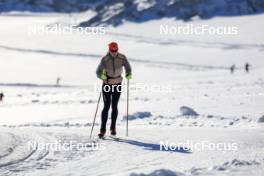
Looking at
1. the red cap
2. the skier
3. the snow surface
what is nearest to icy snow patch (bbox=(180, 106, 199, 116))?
the snow surface

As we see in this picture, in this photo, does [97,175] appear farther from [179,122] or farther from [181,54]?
[181,54]

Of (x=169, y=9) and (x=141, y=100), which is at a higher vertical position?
(x=169, y=9)

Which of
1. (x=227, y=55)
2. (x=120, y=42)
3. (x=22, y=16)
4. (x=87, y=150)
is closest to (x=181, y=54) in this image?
(x=227, y=55)

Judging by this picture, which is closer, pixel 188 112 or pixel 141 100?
pixel 188 112

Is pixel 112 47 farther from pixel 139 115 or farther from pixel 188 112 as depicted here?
pixel 188 112

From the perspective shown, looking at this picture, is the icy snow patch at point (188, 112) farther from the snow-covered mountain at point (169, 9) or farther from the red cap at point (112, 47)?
the snow-covered mountain at point (169, 9)

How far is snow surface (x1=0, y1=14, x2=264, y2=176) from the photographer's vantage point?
6.96m

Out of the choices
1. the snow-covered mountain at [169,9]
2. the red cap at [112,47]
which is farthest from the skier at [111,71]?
the snow-covered mountain at [169,9]

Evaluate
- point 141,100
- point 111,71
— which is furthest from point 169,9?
point 111,71

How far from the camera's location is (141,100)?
2461 cm

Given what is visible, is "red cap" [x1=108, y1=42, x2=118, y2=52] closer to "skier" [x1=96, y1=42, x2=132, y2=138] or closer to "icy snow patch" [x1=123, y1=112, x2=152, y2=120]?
"skier" [x1=96, y1=42, x2=132, y2=138]

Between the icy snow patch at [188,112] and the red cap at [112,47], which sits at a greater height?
the red cap at [112,47]

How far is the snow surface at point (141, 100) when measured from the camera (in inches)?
274

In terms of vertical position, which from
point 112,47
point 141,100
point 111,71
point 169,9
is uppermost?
point 169,9
